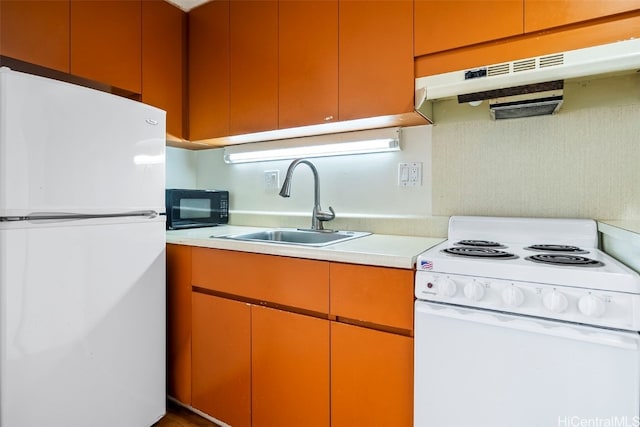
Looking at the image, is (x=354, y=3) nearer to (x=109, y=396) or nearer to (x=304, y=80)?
(x=304, y=80)

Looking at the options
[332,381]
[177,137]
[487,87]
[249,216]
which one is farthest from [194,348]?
[487,87]

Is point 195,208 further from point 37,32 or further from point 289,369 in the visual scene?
point 289,369

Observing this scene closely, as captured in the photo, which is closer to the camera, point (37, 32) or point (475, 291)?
point (475, 291)

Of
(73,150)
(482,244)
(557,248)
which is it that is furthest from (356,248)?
(73,150)

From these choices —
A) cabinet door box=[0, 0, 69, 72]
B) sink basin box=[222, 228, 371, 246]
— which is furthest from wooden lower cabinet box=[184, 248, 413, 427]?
cabinet door box=[0, 0, 69, 72]

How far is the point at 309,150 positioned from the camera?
1885 millimetres

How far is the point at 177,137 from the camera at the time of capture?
199 centimetres

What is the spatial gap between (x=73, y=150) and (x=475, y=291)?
4.66ft

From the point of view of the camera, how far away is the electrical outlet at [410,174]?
1.64m

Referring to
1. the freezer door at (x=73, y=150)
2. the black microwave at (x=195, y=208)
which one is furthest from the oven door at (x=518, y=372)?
the black microwave at (x=195, y=208)

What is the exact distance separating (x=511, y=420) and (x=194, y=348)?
1311mm

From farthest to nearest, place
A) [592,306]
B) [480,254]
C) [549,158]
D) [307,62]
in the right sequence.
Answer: [307,62] < [549,158] < [480,254] < [592,306]

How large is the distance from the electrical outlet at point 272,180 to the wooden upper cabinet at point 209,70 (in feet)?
1.23

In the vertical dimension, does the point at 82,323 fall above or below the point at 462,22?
below
